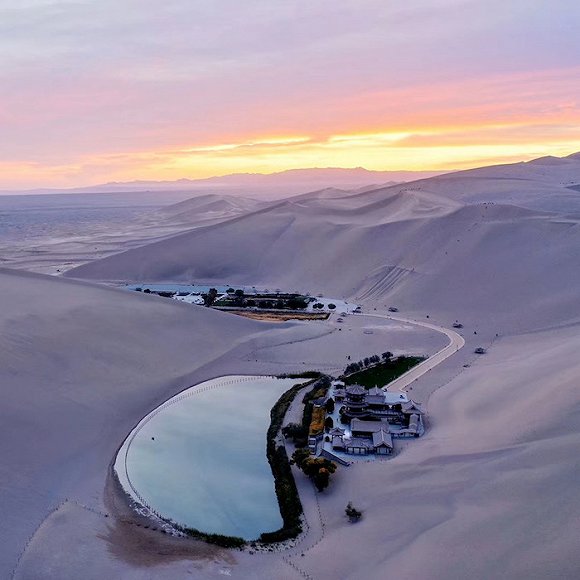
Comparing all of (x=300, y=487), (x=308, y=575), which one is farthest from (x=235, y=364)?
(x=308, y=575)

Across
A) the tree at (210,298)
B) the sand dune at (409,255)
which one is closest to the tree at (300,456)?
the sand dune at (409,255)

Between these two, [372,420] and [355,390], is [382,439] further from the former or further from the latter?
[355,390]

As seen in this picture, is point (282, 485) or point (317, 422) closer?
point (282, 485)

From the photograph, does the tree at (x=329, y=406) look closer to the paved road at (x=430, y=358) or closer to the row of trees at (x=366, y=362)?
the paved road at (x=430, y=358)

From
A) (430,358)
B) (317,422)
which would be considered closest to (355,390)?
(317,422)

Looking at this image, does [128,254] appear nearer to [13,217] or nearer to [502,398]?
[502,398]

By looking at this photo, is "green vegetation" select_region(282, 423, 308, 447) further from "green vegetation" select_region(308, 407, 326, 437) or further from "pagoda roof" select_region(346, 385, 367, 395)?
"pagoda roof" select_region(346, 385, 367, 395)
